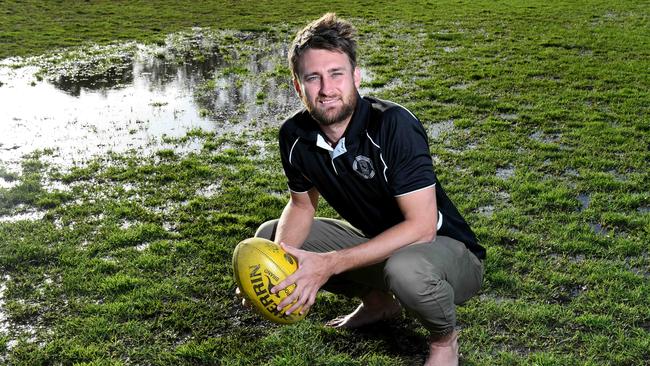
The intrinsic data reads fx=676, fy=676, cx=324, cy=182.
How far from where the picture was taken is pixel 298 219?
14.5ft

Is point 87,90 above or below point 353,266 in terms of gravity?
below

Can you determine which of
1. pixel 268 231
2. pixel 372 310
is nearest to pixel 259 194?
pixel 268 231

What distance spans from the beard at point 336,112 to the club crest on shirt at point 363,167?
26 centimetres

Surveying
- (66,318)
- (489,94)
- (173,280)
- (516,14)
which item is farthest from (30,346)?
(516,14)

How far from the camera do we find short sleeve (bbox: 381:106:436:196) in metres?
3.82

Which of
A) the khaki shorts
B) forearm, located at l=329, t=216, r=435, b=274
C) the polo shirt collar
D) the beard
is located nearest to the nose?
the beard

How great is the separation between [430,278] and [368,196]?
0.68 m

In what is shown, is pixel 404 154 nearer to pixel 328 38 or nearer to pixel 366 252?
pixel 366 252

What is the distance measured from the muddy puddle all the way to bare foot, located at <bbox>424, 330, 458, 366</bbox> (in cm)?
560

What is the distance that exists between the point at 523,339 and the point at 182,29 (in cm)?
1738

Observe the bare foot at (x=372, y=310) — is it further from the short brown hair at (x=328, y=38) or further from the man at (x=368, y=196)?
the short brown hair at (x=328, y=38)

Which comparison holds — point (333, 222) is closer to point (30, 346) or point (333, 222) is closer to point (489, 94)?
point (30, 346)

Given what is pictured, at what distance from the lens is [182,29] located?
65.4 feet

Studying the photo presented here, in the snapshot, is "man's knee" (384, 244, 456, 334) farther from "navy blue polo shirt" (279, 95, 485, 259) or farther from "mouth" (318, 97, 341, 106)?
"mouth" (318, 97, 341, 106)
